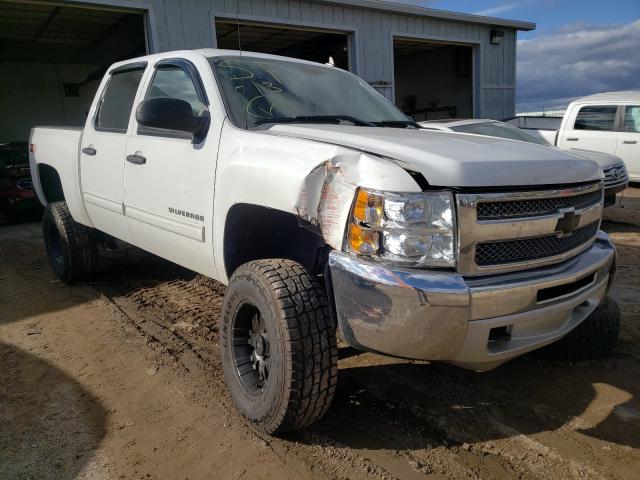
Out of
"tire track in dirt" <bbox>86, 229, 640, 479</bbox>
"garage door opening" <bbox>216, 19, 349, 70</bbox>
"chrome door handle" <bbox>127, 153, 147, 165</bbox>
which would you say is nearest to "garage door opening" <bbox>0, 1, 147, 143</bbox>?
"garage door opening" <bbox>216, 19, 349, 70</bbox>

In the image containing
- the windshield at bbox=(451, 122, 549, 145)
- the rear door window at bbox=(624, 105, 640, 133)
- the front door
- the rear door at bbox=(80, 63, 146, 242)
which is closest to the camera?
the front door

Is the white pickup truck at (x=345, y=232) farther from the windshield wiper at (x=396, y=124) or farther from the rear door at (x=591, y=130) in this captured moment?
Result: the rear door at (x=591, y=130)

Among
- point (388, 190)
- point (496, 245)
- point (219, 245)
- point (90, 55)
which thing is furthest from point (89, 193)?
point (90, 55)

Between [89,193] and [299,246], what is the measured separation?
239cm

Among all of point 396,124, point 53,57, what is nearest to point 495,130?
point 396,124

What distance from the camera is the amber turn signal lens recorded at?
2041mm

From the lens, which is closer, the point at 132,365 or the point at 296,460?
the point at 296,460

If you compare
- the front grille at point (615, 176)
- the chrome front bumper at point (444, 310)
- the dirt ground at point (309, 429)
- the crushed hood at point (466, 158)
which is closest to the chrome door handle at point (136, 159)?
the crushed hood at point (466, 158)

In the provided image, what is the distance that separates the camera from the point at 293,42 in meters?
14.6

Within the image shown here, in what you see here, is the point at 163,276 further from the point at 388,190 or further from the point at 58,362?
the point at 388,190

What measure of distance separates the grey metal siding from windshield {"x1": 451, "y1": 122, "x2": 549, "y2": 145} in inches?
147

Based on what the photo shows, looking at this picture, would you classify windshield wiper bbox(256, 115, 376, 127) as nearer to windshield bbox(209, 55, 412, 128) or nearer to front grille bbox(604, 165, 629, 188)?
windshield bbox(209, 55, 412, 128)

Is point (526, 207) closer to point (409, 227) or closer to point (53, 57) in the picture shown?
point (409, 227)

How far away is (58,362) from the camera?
11.3ft
